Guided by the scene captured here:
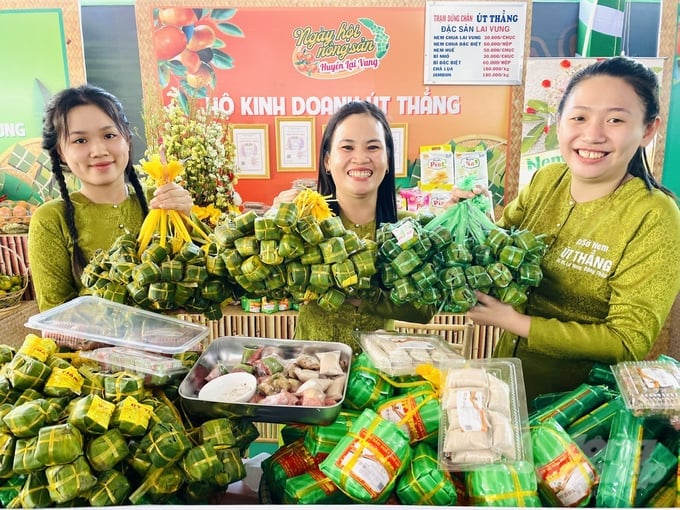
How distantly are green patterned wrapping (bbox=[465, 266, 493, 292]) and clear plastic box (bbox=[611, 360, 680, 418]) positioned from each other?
1.19 ft

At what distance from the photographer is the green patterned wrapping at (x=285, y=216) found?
3.76 feet

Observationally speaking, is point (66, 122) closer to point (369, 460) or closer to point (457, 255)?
point (457, 255)

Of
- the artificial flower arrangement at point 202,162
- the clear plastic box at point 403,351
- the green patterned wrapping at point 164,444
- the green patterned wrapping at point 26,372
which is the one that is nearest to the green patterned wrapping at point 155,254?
the green patterned wrapping at point 26,372

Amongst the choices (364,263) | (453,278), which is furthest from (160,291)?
(453,278)

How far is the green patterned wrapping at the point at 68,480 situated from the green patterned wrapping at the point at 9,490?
0.07 metres

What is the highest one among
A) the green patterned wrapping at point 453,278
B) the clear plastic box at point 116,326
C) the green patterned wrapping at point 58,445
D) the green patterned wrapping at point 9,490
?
the green patterned wrapping at point 453,278

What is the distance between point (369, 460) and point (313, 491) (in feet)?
0.55

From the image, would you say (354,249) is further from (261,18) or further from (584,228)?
(261,18)

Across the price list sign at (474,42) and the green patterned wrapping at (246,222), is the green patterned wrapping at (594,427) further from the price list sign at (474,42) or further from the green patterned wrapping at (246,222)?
the price list sign at (474,42)

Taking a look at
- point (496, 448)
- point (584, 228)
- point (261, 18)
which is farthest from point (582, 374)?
point (261, 18)

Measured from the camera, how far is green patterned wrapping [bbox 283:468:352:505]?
1.00 meters

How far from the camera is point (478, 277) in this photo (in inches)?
48.2

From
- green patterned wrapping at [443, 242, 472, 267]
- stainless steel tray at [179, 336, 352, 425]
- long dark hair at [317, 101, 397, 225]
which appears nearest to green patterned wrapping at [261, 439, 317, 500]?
stainless steel tray at [179, 336, 352, 425]

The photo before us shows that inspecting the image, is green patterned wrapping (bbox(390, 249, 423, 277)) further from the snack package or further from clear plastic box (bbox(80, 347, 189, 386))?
the snack package
